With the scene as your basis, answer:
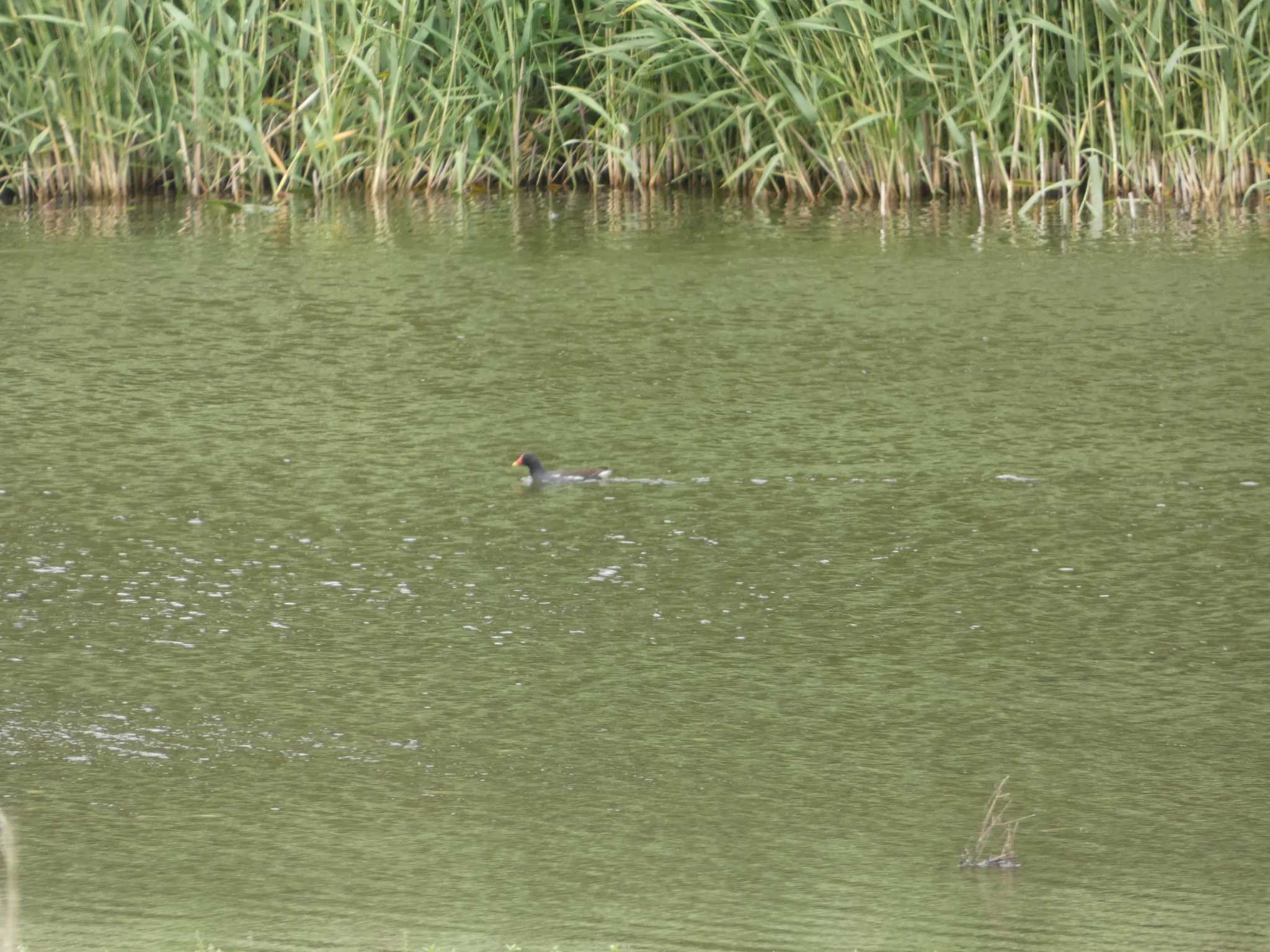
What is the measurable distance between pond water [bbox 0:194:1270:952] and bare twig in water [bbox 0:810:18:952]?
0.16 ft

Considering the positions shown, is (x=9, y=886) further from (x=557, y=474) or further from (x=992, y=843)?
(x=557, y=474)

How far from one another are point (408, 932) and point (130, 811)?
0.98 meters

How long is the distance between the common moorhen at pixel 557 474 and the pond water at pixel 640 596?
99mm

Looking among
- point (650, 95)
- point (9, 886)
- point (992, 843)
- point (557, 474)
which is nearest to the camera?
point (9, 886)

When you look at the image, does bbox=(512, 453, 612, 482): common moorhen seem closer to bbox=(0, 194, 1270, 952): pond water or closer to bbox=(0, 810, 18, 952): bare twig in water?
bbox=(0, 194, 1270, 952): pond water

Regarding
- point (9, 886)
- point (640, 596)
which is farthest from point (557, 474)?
point (9, 886)

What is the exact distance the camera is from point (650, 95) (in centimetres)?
1235

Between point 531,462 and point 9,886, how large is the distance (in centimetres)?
383

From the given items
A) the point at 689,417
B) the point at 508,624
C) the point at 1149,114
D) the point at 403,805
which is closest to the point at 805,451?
the point at 689,417

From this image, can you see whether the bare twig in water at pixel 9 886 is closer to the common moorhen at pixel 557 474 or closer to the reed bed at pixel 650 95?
the common moorhen at pixel 557 474

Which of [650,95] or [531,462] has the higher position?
[650,95]

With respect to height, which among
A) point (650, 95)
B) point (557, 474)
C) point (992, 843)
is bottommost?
point (992, 843)

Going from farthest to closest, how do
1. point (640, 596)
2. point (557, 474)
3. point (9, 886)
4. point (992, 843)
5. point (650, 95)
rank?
1. point (650, 95)
2. point (557, 474)
3. point (640, 596)
4. point (992, 843)
5. point (9, 886)

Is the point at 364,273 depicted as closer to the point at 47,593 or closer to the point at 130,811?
the point at 47,593
